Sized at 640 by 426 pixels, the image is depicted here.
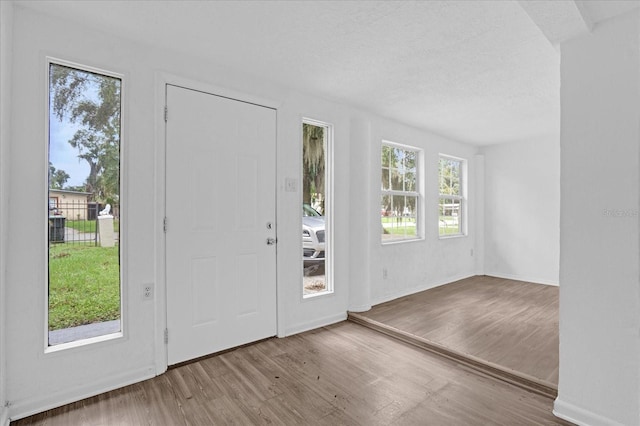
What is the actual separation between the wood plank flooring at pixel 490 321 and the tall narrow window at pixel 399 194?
0.92 meters

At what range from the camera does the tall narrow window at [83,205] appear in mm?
2068

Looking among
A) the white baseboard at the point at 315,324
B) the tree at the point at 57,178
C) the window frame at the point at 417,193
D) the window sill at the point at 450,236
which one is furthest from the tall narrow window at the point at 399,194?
the tree at the point at 57,178

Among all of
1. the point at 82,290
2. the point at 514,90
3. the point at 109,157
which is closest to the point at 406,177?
the point at 514,90

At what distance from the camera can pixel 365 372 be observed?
241cm

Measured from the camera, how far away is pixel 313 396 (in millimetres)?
2098

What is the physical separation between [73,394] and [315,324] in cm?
199

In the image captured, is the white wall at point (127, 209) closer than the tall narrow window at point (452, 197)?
Yes

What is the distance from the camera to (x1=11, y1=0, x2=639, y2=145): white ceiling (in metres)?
1.85

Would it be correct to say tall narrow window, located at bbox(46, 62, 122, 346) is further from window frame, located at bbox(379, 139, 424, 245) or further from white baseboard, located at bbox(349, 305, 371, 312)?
window frame, located at bbox(379, 139, 424, 245)

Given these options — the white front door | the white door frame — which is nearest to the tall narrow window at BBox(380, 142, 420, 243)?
the white front door

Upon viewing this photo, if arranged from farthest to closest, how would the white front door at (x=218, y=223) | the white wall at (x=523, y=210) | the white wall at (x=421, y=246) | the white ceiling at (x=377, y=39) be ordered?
the white wall at (x=523, y=210)
the white wall at (x=421, y=246)
the white front door at (x=218, y=223)
the white ceiling at (x=377, y=39)

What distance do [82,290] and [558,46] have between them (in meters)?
3.44

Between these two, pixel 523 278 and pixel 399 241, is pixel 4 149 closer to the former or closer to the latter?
pixel 399 241

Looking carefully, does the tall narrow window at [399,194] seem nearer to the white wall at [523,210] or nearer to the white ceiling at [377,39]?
the white ceiling at [377,39]
